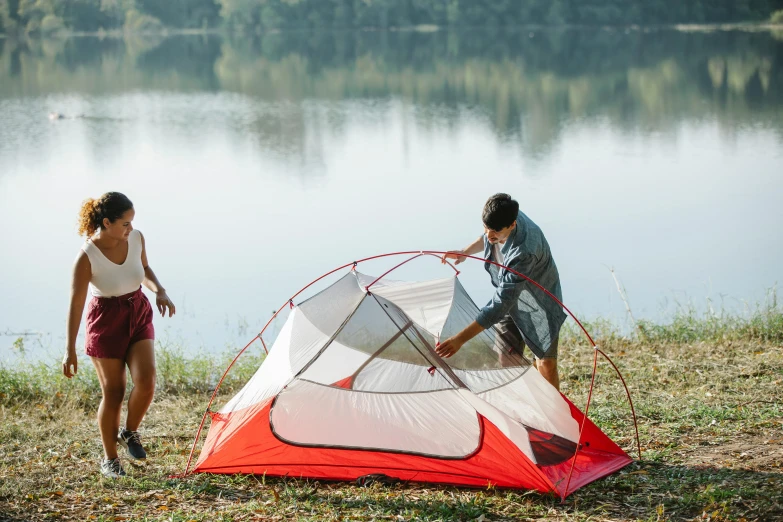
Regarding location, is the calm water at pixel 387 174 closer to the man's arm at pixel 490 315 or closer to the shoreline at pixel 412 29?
the man's arm at pixel 490 315

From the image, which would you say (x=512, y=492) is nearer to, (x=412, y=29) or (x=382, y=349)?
(x=382, y=349)

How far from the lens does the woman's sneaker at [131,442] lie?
4277 mm

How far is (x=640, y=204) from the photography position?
43.5ft

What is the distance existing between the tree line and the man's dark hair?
45.6 m

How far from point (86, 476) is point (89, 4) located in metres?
50.0

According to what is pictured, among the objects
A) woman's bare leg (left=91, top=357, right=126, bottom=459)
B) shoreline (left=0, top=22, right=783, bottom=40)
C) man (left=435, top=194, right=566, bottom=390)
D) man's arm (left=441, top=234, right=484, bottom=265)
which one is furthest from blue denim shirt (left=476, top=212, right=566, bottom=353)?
shoreline (left=0, top=22, right=783, bottom=40)

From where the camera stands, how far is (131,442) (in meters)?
4.28

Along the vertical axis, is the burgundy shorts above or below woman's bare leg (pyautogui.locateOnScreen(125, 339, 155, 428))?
above

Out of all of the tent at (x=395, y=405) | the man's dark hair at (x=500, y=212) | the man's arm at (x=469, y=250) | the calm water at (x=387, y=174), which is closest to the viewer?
the man's dark hair at (x=500, y=212)

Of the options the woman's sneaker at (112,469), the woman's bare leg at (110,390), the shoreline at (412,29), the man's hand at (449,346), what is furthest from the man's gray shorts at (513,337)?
the shoreline at (412,29)

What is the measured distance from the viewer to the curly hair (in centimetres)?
402

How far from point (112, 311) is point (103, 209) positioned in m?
0.47

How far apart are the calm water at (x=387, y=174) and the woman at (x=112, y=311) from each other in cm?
394

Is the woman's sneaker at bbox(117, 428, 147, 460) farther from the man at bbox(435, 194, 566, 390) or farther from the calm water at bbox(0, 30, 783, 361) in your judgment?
the calm water at bbox(0, 30, 783, 361)
